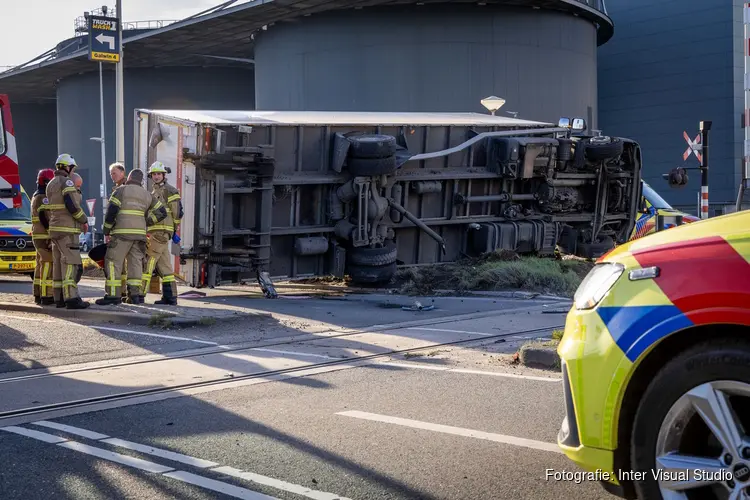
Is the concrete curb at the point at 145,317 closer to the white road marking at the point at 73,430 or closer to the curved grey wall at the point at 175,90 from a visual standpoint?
the white road marking at the point at 73,430

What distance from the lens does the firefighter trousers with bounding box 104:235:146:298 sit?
12.1m

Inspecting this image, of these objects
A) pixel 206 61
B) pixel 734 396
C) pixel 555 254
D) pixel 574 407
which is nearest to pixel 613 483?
pixel 574 407

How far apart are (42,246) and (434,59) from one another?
29085mm

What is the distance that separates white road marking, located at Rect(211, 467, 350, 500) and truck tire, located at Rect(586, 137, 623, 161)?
13092mm

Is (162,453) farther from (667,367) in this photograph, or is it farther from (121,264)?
(121,264)

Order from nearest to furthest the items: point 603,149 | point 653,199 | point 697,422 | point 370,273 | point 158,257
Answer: point 697,422 → point 158,257 → point 370,273 → point 603,149 → point 653,199

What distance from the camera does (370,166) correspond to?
14.3 meters

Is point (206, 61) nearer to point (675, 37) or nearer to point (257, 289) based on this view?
point (675, 37)

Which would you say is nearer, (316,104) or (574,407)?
(574,407)

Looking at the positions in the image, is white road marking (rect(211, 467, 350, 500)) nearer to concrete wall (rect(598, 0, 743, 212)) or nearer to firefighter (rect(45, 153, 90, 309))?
firefighter (rect(45, 153, 90, 309))

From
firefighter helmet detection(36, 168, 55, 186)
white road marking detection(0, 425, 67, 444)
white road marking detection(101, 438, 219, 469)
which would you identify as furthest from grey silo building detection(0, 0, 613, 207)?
white road marking detection(101, 438, 219, 469)

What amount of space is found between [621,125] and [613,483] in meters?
45.0

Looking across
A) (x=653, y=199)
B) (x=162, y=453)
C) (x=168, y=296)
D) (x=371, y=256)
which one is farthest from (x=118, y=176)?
(x=653, y=199)

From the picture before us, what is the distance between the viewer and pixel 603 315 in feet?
12.0
